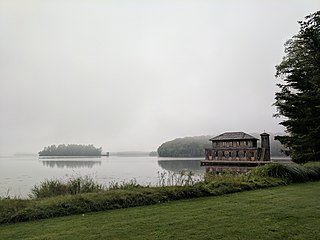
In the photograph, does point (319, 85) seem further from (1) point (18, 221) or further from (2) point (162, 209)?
(1) point (18, 221)

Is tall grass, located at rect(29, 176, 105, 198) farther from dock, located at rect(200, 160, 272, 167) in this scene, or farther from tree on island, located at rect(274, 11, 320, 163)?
dock, located at rect(200, 160, 272, 167)

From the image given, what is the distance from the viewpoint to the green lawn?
12.3ft

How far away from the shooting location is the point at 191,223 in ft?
14.2

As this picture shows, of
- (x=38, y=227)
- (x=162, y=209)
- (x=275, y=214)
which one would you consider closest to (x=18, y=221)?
(x=38, y=227)

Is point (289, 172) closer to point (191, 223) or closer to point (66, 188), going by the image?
point (191, 223)

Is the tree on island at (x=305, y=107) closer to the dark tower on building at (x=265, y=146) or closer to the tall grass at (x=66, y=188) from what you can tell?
the tall grass at (x=66, y=188)

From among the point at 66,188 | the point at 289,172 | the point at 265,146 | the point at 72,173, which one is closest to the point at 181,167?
the point at 265,146

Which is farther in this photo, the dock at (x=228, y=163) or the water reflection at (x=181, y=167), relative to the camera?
the dock at (x=228, y=163)

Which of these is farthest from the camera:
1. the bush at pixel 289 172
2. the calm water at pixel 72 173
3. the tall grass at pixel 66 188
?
the calm water at pixel 72 173

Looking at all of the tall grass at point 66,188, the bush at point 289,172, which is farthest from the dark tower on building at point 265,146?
the tall grass at point 66,188

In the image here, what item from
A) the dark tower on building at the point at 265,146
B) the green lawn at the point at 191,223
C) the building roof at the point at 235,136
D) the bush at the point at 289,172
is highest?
the building roof at the point at 235,136

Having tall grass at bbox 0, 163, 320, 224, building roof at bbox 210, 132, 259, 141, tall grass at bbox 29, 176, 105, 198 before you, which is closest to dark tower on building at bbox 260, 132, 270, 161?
building roof at bbox 210, 132, 259, 141

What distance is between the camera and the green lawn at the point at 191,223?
376 cm

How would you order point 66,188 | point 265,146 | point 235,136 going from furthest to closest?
1. point 235,136
2. point 265,146
3. point 66,188
